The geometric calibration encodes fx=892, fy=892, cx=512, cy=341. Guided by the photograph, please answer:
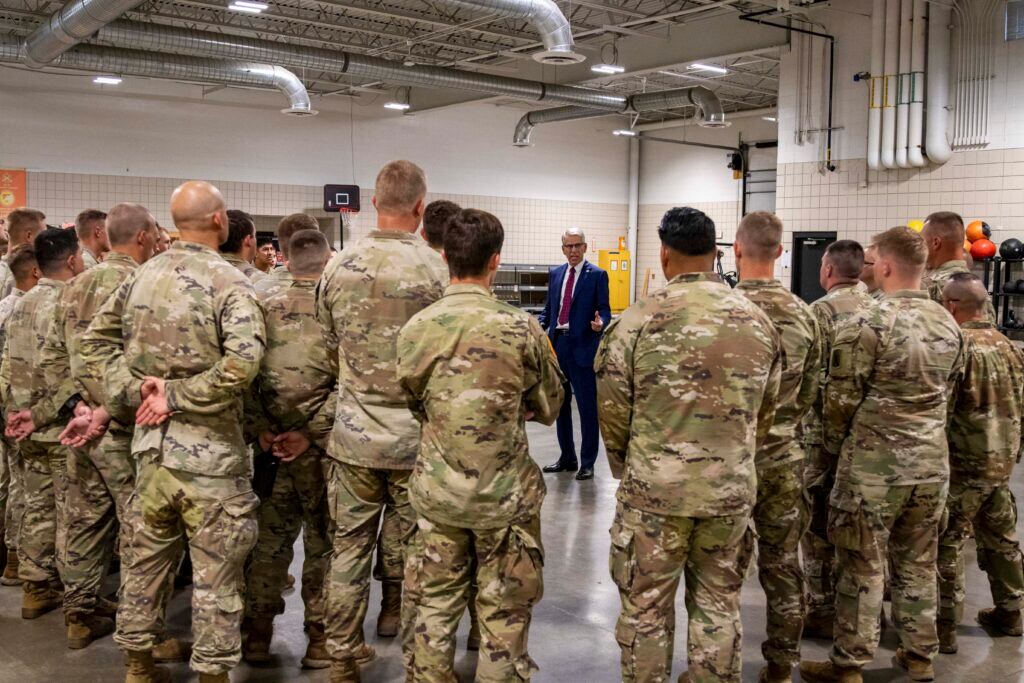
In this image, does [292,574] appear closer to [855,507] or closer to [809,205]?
[855,507]

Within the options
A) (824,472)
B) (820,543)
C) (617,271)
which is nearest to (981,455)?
(824,472)

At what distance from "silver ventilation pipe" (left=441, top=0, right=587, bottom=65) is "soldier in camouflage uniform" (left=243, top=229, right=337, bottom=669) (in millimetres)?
5317

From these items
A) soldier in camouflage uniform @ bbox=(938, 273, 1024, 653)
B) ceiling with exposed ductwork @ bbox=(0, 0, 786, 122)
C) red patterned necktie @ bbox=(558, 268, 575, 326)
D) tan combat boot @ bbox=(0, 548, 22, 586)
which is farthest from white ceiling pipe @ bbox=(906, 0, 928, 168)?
tan combat boot @ bbox=(0, 548, 22, 586)

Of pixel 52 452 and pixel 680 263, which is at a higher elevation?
pixel 680 263

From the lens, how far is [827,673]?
352 centimetres

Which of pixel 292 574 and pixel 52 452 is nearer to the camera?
pixel 52 452

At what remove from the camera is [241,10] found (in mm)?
10125

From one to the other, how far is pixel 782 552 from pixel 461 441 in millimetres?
1366

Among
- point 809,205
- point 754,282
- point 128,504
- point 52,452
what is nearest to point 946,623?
point 754,282

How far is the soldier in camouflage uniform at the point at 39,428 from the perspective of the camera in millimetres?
4129

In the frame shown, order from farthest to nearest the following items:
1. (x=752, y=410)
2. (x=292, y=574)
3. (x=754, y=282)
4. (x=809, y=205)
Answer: (x=809, y=205) → (x=292, y=574) → (x=754, y=282) → (x=752, y=410)

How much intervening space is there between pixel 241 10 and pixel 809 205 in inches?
287

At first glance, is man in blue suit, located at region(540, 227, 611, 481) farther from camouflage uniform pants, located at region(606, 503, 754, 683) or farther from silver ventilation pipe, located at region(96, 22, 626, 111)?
silver ventilation pipe, located at region(96, 22, 626, 111)

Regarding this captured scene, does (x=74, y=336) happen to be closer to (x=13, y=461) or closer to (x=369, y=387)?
(x=13, y=461)
